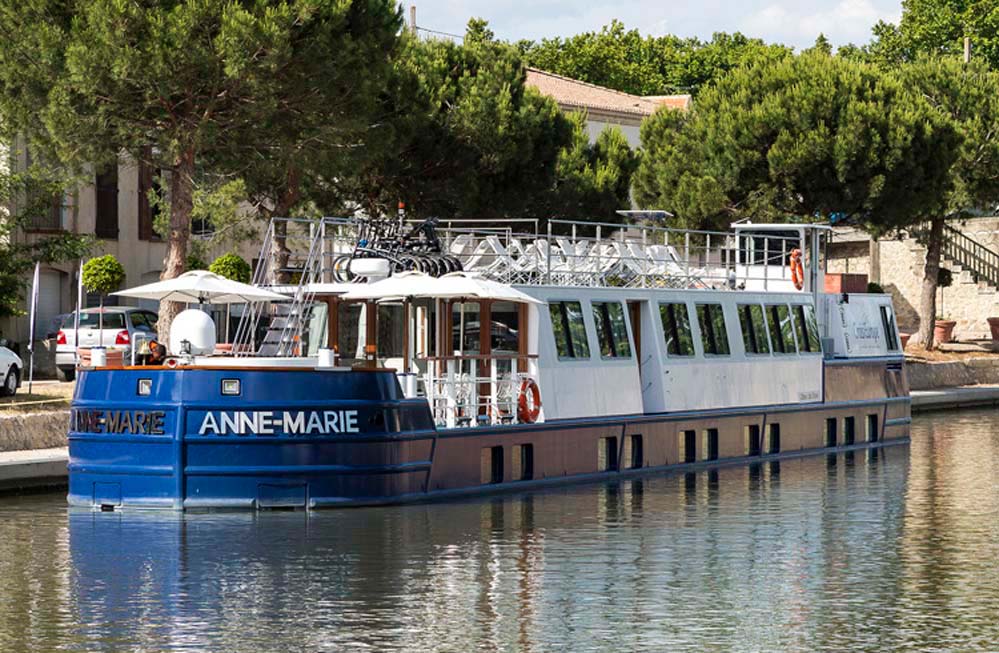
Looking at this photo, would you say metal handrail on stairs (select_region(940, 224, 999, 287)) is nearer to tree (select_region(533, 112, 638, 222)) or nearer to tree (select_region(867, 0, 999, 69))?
tree (select_region(533, 112, 638, 222))

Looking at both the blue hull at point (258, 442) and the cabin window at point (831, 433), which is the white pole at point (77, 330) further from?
the cabin window at point (831, 433)

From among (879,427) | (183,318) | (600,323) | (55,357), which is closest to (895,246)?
(879,427)

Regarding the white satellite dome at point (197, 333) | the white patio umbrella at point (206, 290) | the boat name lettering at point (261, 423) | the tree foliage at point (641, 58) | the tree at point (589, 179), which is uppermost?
the tree foliage at point (641, 58)

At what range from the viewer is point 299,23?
3198 cm

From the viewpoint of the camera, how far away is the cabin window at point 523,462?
85.9 feet

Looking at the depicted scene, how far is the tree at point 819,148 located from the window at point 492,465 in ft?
81.4

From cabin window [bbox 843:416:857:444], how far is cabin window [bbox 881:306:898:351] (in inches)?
77.8

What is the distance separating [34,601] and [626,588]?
5.70 metres

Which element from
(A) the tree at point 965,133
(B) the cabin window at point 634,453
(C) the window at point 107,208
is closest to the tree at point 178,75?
(B) the cabin window at point 634,453

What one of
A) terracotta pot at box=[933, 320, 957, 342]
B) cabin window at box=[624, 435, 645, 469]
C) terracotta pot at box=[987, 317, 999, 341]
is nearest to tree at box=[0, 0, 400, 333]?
cabin window at box=[624, 435, 645, 469]

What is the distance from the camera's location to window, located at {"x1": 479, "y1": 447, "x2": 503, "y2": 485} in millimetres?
25595

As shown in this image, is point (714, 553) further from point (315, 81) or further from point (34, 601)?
point (315, 81)

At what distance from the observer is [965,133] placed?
179 ft

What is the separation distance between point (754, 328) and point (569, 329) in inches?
214
